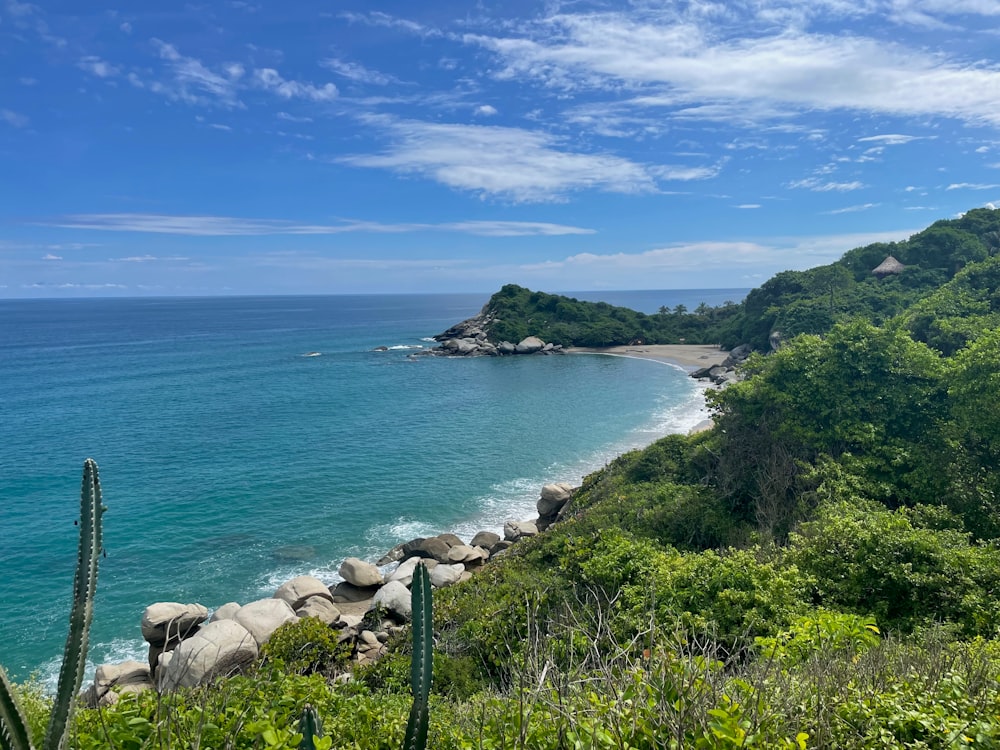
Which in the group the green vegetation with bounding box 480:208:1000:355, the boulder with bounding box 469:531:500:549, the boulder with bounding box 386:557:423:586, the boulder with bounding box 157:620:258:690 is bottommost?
the boulder with bounding box 469:531:500:549

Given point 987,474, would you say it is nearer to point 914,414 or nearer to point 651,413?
point 914,414

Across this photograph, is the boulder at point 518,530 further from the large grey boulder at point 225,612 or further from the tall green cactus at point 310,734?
the tall green cactus at point 310,734

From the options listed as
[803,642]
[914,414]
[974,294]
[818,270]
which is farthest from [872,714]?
[818,270]

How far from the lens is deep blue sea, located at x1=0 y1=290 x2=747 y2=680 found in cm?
1858

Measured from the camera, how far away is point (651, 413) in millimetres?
39906

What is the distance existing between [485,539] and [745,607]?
1289cm

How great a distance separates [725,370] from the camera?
53.5 m

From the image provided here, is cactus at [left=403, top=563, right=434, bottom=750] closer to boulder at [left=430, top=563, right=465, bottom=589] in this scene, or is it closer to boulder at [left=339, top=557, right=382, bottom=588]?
boulder at [left=430, top=563, right=465, bottom=589]

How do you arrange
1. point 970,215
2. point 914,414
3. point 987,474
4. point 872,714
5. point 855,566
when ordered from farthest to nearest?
point 970,215 → point 914,414 → point 987,474 → point 855,566 → point 872,714

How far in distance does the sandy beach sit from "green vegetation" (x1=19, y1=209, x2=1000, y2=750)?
3408 cm

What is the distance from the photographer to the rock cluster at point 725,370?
50.6 meters

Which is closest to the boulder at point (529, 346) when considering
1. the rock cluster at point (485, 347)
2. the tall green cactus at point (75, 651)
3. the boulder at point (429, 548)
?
the rock cluster at point (485, 347)

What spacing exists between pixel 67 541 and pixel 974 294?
43.8 m

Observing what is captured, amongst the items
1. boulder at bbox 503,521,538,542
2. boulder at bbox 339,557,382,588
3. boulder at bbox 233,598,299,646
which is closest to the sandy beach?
boulder at bbox 503,521,538,542
